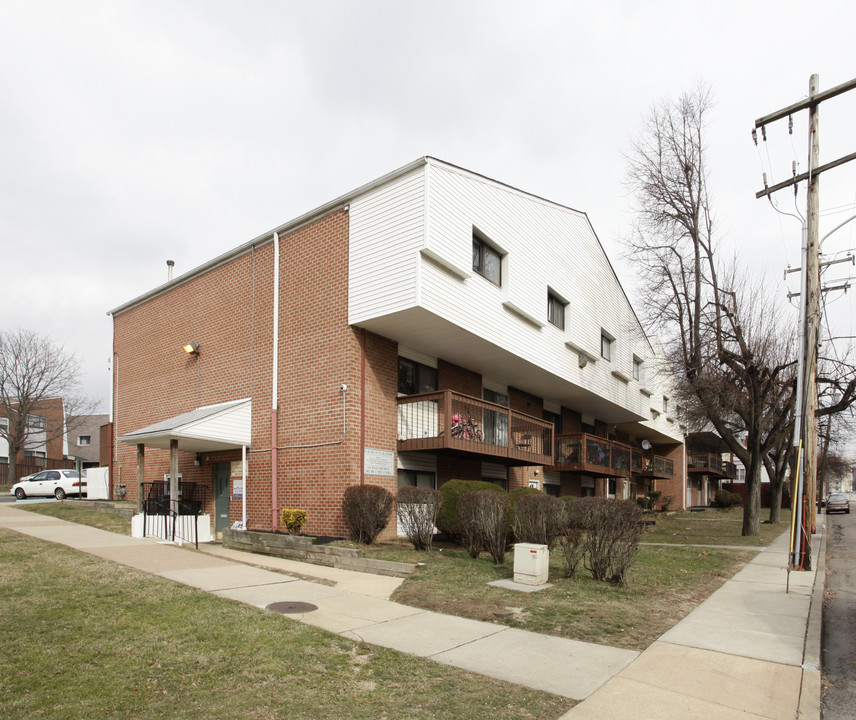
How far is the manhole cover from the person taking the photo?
7.82 meters

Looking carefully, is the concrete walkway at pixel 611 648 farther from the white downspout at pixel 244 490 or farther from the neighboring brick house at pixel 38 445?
the neighboring brick house at pixel 38 445

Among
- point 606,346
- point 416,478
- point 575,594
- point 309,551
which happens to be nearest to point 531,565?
point 575,594

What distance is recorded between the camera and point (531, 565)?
973 centimetres

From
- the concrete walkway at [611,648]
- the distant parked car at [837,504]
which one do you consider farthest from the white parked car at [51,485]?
the distant parked car at [837,504]

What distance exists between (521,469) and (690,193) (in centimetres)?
1202

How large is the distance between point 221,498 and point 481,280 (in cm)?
911

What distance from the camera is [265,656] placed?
228 inches

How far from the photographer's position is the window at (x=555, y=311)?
69.0 ft

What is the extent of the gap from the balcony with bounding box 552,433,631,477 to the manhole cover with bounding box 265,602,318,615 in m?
15.3

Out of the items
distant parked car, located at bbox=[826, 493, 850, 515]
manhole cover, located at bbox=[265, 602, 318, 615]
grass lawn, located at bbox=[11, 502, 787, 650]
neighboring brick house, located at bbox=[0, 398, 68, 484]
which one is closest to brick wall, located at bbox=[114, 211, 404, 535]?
grass lawn, located at bbox=[11, 502, 787, 650]

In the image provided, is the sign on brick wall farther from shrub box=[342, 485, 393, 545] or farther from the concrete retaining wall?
the concrete retaining wall

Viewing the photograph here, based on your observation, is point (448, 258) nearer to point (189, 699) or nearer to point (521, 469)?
point (521, 469)

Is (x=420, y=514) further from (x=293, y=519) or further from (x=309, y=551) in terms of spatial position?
(x=293, y=519)

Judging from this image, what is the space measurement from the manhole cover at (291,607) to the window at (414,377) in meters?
8.46
